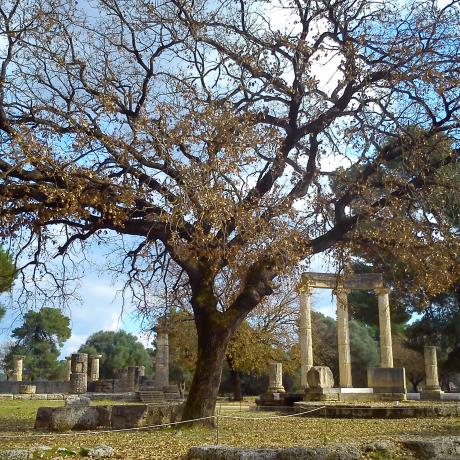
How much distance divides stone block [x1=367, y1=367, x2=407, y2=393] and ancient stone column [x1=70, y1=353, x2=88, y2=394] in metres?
20.0

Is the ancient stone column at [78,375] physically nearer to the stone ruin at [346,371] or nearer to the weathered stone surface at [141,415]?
the stone ruin at [346,371]

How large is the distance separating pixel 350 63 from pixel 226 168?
146 inches

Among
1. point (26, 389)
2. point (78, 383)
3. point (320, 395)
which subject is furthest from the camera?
point (78, 383)

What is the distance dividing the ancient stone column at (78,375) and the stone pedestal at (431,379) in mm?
21082

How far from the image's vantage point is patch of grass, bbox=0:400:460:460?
9.91 m

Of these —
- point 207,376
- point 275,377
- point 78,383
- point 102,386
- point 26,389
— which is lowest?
point 102,386

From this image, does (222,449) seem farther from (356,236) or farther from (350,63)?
(350,63)

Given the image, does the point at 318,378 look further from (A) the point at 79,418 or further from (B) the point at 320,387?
(A) the point at 79,418

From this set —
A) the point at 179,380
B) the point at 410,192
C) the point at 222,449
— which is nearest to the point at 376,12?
the point at 410,192

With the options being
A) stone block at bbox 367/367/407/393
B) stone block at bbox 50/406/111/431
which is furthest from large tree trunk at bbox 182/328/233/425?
stone block at bbox 367/367/407/393

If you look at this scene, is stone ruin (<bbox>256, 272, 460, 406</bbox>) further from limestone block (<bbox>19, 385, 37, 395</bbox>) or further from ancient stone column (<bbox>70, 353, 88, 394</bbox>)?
limestone block (<bbox>19, 385, 37, 395</bbox>)

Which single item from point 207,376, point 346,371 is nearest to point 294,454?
point 207,376

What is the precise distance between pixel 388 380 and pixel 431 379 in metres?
6.72

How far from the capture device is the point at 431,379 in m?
33.1
